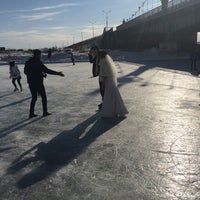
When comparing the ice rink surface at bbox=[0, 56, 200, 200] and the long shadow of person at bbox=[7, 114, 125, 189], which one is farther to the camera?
the long shadow of person at bbox=[7, 114, 125, 189]

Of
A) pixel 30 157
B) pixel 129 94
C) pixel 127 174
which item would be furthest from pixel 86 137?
pixel 129 94

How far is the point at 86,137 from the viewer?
25.8ft

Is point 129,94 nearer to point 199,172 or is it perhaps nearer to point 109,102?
point 109,102

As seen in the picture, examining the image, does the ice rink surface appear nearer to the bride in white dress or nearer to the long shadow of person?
the long shadow of person

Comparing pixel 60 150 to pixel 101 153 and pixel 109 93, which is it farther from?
pixel 109 93

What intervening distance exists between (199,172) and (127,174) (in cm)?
103

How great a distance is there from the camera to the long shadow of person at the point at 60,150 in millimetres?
5666

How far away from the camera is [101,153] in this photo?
261 inches

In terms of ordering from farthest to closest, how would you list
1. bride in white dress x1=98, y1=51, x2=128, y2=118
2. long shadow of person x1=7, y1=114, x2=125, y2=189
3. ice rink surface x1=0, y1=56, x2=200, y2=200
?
bride in white dress x1=98, y1=51, x2=128, y2=118
long shadow of person x1=7, y1=114, x2=125, y2=189
ice rink surface x1=0, y1=56, x2=200, y2=200

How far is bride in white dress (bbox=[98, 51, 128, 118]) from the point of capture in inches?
377

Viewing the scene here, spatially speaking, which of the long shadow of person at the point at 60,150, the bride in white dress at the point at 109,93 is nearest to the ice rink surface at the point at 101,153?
the long shadow of person at the point at 60,150

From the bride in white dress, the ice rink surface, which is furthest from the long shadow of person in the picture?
the bride in white dress

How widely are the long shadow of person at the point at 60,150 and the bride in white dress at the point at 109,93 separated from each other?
0.84 ft

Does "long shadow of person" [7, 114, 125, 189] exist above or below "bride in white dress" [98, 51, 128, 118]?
below
